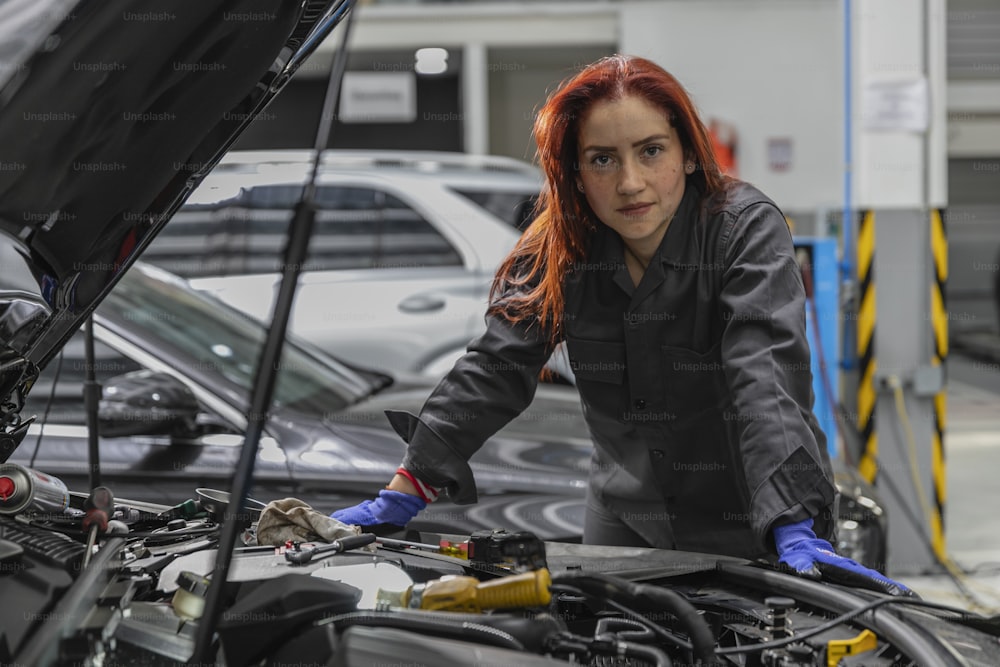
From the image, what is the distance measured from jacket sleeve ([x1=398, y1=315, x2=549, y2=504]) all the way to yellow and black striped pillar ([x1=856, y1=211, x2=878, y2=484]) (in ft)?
10.2

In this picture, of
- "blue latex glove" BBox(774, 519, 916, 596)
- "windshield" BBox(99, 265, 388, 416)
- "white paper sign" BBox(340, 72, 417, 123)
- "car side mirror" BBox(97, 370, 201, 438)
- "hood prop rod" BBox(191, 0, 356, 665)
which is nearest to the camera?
"hood prop rod" BBox(191, 0, 356, 665)

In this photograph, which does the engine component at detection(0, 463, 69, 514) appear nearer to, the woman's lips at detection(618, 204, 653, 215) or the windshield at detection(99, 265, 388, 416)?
the woman's lips at detection(618, 204, 653, 215)

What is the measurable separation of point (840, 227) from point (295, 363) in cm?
330

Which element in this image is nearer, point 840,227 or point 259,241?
point 840,227

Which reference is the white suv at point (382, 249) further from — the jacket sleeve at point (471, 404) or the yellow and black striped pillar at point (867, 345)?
the jacket sleeve at point (471, 404)

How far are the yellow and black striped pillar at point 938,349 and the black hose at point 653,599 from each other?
12.3 feet

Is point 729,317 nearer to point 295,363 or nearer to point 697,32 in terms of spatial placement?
point 295,363

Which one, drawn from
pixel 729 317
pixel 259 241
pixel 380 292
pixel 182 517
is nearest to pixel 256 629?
pixel 182 517

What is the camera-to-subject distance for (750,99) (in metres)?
Result: 10.4

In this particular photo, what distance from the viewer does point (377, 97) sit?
1056 centimetres

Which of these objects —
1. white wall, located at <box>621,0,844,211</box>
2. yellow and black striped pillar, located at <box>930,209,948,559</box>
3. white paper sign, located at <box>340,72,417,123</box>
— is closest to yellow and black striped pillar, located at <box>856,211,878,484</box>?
yellow and black striped pillar, located at <box>930,209,948,559</box>

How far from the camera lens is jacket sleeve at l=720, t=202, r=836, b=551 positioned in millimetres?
1695

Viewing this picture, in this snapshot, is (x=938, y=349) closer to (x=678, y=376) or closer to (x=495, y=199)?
(x=495, y=199)

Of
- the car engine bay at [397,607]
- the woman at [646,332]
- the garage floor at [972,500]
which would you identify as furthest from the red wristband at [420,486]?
the garage floor at [972,500]
